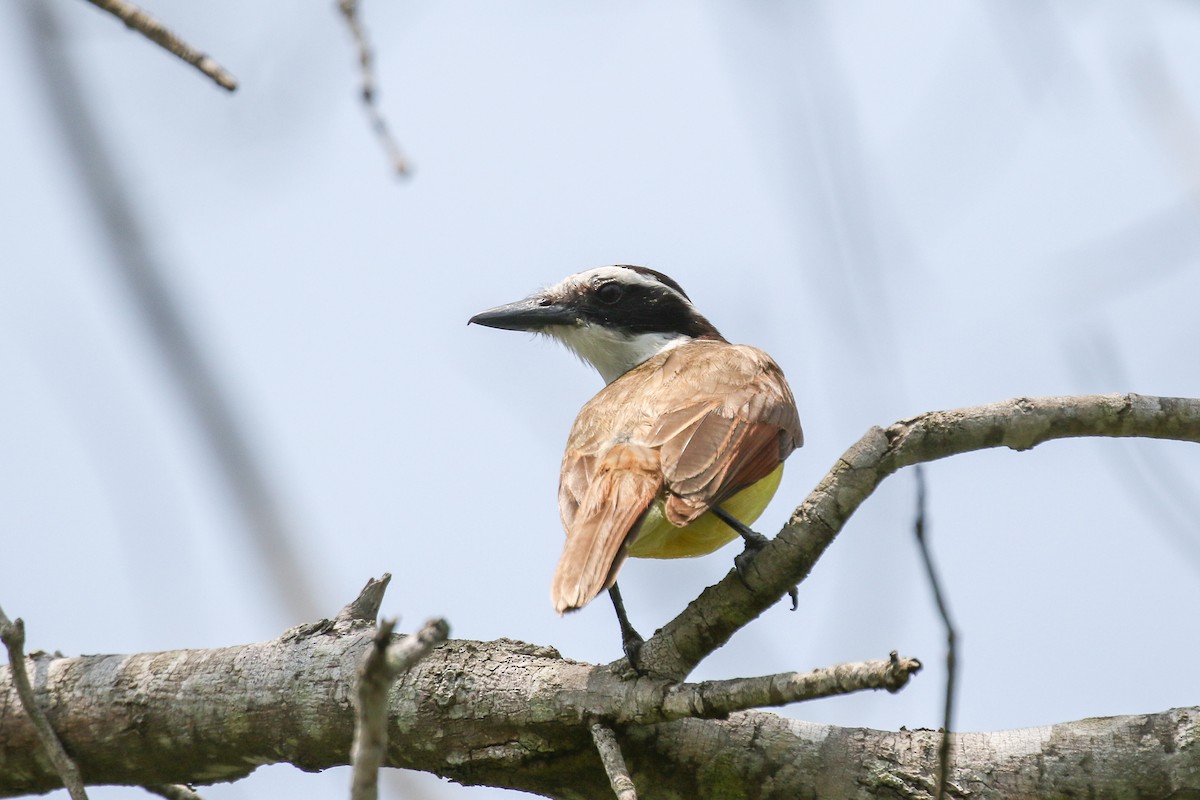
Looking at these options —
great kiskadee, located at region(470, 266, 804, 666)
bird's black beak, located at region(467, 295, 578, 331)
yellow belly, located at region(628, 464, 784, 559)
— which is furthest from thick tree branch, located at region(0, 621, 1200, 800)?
bird's black beak, located at region(467, 295, 578, 331)

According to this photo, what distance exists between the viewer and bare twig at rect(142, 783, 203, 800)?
4.16m

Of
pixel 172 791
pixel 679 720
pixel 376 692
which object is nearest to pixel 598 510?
pixel 679 720

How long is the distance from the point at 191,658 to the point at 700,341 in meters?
3.40

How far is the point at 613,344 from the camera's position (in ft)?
22.6

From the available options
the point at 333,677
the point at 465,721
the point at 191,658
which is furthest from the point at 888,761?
the point at 191,658

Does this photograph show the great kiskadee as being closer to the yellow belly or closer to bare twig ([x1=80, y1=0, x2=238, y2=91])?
the yellow belly

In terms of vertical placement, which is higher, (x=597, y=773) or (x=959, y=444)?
(x=959, y=444)

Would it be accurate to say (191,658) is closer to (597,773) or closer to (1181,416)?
(597,773)

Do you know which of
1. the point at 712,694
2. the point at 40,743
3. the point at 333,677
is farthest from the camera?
the point at 40,743

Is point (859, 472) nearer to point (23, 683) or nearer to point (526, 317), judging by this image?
point (23, 683)

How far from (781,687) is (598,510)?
5.23ft

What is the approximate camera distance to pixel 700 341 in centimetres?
673

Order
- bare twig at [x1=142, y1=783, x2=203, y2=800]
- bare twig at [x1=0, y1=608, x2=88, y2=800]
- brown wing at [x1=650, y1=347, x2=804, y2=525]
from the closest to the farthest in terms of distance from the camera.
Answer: bare twig at [x1=0, y1=608, x2=88, y2=800]
bare twig at [x1=142, y1=783, x2=203, y2=800]
brown wing at [x1=650, y1=347, x2=804, y2=525]

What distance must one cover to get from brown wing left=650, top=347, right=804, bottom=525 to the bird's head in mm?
1289
